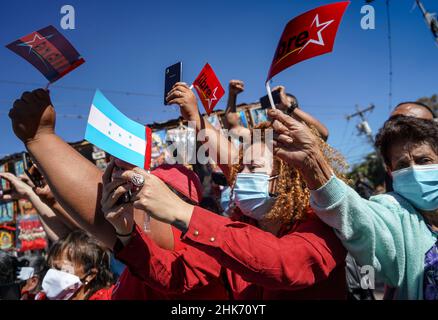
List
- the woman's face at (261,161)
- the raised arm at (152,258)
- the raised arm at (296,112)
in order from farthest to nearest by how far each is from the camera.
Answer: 1. the raised arm at (296,112)
2. the woman's face at (261,161)
3. the raised arm at (152,258)

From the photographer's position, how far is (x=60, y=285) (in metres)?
2.16

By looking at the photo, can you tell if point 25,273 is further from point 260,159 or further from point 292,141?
point 292,141

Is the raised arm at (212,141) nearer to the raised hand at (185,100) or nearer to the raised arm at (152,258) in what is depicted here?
the raised hand at (185,100)

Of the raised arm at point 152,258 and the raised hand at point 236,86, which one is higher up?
the raised hand at point 236,86

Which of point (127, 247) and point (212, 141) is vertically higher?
point (212, 141)

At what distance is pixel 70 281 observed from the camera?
86.1 inches

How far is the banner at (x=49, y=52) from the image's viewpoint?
128 centimetres

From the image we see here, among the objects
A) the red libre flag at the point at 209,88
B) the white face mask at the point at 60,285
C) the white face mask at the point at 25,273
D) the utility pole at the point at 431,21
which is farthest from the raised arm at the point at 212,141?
the utility pole at the point at 431,21

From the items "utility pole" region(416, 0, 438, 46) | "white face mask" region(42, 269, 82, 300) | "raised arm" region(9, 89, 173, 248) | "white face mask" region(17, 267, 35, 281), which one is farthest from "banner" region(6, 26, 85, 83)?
"utility pole" region(416, 0, 438, 46)

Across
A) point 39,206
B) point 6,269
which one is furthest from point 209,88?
point 6,269

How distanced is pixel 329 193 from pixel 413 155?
0.70 metres

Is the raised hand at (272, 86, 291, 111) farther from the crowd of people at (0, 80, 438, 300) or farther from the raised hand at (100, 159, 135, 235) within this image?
the raised hand at (100, 159, 135, 235)

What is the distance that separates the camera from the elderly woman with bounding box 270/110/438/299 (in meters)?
1.26
